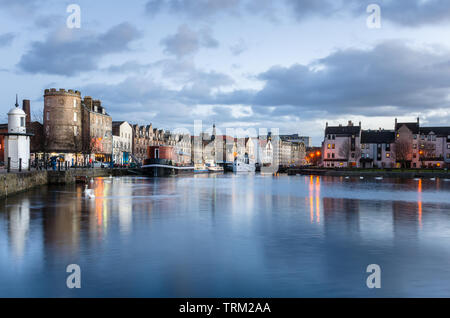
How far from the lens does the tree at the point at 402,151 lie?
126562 millimetres

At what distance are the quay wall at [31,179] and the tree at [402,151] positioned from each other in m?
95.1

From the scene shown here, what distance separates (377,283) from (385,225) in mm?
10996

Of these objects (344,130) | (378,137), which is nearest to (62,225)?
(344,130)

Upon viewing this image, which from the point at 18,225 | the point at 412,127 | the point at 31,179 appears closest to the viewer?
Answer: the point at 18,225

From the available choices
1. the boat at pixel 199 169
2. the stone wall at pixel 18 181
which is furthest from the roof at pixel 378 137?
the stone wall at pixel 18 181

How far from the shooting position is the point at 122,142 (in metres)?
117

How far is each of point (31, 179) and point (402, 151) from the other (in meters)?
114

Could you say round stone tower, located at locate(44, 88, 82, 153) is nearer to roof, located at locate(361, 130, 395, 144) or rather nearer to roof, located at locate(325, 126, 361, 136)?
roof, located at locate(325, 126, 361, 136)

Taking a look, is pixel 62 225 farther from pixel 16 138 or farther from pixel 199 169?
pixel 199 169

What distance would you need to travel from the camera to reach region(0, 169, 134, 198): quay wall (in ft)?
104

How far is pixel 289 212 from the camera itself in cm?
2683

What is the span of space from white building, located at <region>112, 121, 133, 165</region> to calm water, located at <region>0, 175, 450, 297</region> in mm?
89461
